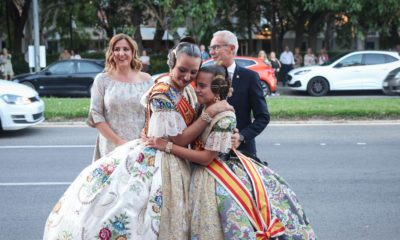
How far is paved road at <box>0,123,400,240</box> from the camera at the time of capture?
6.46 metres

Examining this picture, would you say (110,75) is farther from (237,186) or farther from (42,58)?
(42,58)

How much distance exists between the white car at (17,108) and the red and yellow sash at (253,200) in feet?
30.6

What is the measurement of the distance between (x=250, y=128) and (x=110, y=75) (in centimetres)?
114

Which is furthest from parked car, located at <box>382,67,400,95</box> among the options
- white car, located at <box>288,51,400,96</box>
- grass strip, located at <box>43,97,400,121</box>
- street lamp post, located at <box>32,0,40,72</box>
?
street lamp post, located at <box>32,0,40,72</box>

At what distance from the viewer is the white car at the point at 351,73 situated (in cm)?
2109

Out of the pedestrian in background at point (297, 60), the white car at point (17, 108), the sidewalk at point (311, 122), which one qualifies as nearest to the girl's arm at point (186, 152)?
the white car at point (17, 108)

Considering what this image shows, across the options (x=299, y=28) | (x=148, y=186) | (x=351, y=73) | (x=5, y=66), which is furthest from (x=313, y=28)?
(x=148, y=186)

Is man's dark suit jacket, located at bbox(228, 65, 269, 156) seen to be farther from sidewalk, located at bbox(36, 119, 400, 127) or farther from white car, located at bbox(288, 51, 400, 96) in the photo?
white car, located at bbox(288, 51, 400, 96)

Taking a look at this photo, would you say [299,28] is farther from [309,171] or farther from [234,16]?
[309,171]

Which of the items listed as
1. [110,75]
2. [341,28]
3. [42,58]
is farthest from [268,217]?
[341,28]

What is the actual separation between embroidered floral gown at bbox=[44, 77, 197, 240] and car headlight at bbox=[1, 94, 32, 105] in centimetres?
916

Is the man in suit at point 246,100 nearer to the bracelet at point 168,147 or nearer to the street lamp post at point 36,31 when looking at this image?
the bracelet at point 168,147

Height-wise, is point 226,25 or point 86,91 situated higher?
point 226,25

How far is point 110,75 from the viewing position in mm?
4688
